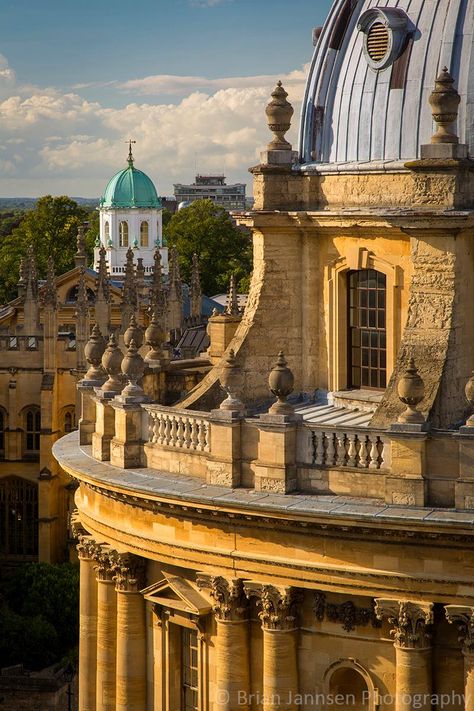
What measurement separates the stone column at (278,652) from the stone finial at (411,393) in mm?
3650

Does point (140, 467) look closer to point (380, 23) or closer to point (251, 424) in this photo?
point (251, 424)

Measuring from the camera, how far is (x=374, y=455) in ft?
99.7

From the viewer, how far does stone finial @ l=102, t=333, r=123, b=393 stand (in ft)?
116

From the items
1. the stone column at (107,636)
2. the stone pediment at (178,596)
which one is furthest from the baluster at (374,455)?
the stone column at (107,636)

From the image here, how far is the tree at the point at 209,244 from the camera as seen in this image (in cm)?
14212

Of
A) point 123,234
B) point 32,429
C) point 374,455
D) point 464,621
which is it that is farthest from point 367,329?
point 123,234

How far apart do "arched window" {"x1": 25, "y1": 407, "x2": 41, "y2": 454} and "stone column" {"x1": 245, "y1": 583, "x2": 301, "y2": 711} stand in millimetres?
52640

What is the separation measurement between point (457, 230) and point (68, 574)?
133ft

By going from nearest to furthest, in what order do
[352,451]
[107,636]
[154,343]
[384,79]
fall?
[352,451] < [384,79] < [107,636] < [154,343]

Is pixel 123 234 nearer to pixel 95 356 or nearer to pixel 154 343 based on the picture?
pixel 154 343

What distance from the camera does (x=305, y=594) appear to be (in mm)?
31438

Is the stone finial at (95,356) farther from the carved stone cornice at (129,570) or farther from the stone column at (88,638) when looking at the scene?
the carved stone cornice at (129,570)

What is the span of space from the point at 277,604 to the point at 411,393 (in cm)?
428

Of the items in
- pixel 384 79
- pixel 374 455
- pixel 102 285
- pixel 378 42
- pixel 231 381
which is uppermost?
pixel 378 42
